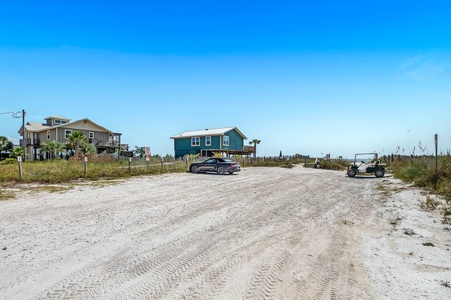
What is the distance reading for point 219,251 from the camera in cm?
467

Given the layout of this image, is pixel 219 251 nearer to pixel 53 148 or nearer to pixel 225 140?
pixel 225 140

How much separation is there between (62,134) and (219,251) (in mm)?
40237

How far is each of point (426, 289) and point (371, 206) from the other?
6.04 metres

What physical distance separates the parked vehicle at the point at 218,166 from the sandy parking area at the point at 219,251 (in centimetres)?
1218

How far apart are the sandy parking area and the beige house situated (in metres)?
33.0

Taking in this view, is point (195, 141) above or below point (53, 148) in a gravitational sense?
above

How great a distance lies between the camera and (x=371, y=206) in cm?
891

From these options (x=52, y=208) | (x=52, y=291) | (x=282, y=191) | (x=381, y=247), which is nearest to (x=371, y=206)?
(x=282, y=191)

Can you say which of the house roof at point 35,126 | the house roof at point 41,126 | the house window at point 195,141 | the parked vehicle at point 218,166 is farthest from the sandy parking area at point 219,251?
the house roof at point 35,126

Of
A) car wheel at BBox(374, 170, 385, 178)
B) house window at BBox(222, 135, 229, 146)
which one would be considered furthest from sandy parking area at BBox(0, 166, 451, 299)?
house window at BBox(222, 135, 229, 146)

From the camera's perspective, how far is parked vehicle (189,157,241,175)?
2094 cm

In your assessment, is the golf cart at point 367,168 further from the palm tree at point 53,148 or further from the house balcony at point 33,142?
the house balcony at point 33,142

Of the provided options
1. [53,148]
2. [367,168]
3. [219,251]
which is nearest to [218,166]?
[367,168]

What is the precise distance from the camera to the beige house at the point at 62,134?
3719 cm
